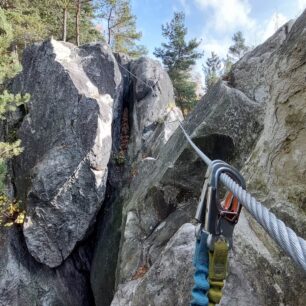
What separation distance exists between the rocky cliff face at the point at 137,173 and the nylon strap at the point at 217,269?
109 cm

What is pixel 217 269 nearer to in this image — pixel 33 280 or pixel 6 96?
pixel 6 96

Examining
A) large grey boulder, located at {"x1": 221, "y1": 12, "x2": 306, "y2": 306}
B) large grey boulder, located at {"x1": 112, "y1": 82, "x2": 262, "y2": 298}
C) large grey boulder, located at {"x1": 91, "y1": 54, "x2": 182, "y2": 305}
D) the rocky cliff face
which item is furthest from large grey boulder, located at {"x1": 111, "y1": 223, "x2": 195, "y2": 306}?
large grey boulder, located at {"x1": 91, "y1": 54, "x2": 182, "y2": 305}

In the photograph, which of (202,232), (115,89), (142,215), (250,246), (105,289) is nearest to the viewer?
(202,232)

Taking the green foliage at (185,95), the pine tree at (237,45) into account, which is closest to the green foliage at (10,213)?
the green foliage at (185,95)

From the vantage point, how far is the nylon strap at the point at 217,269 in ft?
4.23

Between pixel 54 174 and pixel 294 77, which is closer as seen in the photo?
pixel 294 77

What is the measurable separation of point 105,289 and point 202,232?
7934mm

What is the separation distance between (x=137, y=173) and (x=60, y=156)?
2.37m

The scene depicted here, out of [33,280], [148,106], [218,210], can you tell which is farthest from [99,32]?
[218,210]

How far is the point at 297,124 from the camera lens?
101 inches

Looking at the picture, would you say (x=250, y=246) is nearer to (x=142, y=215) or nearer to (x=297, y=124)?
(x=297, y=124)

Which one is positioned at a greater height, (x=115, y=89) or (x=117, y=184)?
(x=115, y=89)

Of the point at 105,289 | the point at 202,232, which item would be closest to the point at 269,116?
the point at 202,232

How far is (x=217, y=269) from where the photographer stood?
1.32 metres
